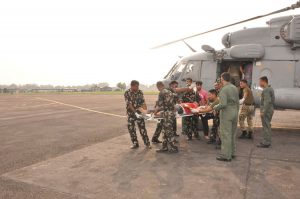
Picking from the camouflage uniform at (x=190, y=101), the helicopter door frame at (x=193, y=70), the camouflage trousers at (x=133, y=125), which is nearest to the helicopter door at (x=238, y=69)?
the helicopter door frame at (x=193, y=70)

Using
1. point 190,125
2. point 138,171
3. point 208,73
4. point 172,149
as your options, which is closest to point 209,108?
point 172,149

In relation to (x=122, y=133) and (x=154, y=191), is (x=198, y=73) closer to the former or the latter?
(x=122, y=133)

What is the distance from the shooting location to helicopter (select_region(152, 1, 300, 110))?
979 centimetres

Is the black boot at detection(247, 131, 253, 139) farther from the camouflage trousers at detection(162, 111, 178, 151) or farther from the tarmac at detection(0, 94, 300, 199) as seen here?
the camouflage trousers at detection(162, 111, 178, 151)

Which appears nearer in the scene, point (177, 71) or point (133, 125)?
point (133, 125)

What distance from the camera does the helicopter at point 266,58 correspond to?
979 cm

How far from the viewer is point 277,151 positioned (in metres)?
7.41

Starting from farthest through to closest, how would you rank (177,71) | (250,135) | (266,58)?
(177,71) → (266,58) → (250,135)

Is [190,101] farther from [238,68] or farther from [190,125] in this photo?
[238,68]

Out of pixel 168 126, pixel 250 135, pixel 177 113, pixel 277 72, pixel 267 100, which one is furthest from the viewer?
pixel 277 72

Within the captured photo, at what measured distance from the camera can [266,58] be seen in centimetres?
1048

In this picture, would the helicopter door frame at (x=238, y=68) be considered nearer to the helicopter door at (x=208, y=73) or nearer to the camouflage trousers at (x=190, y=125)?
the helicopter door at (x=208, y=73)

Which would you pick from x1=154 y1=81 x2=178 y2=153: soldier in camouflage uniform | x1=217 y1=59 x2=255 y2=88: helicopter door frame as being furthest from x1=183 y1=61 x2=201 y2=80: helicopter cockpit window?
x1=154 y1=81 x2=178 y2=153: soldier in camouflage uniform

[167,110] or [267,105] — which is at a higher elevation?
[267,105]
